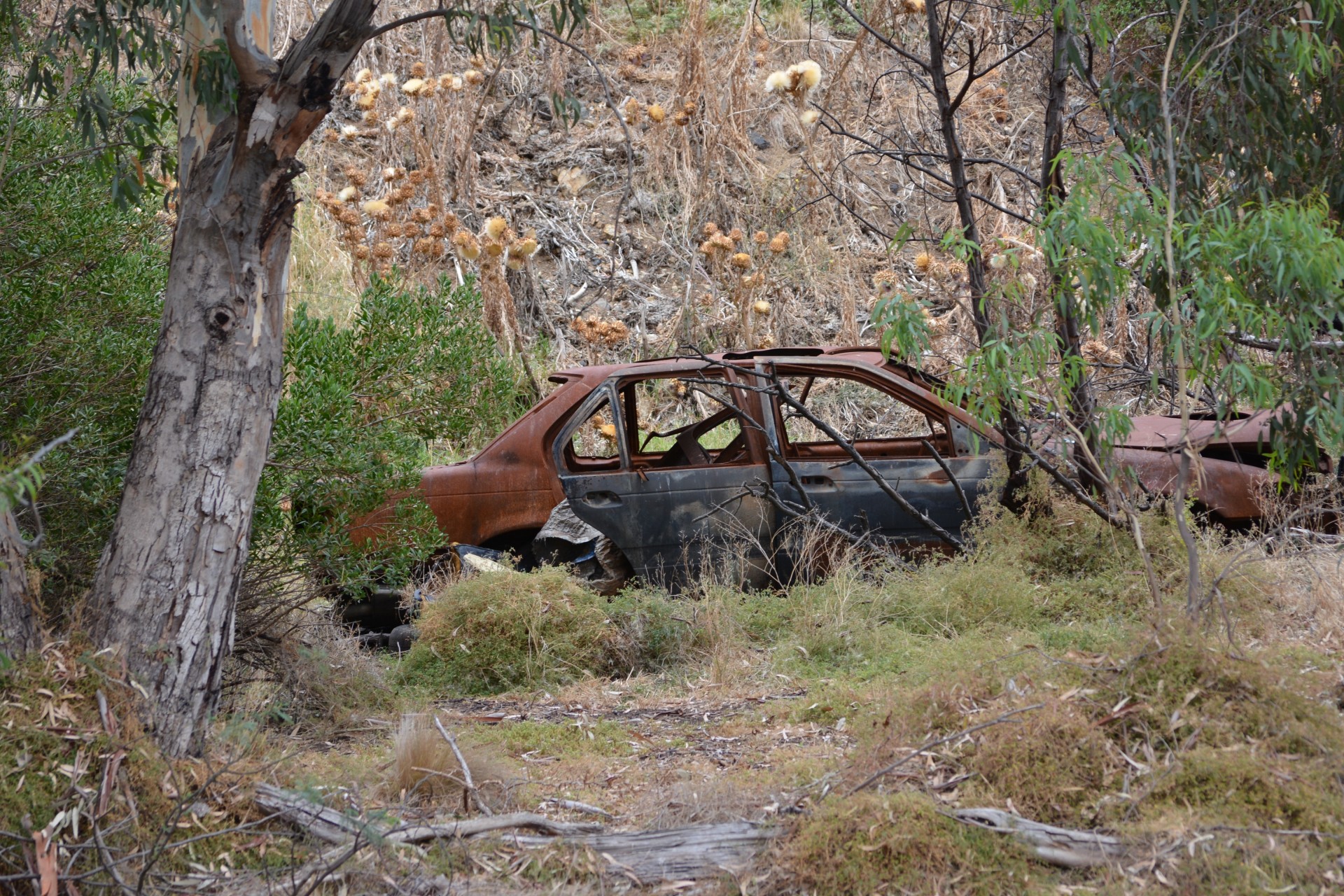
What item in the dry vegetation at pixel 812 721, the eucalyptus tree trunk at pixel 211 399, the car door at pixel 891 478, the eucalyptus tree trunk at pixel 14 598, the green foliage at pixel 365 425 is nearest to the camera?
the dry vegetation at pixel 812 721

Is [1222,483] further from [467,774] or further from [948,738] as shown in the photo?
[467,774]

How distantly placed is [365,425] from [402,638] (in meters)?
1.71

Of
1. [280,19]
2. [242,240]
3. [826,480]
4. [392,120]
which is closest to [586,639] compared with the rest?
[826,480]

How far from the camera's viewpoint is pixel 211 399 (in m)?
4.22

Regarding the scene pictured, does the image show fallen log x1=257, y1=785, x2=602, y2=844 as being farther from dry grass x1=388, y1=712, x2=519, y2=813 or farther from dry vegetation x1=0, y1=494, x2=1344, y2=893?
dry grass x1=388, y1=712, x2=519, y2=813

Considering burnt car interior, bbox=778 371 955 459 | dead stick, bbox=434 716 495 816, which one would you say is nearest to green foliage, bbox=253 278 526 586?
dead stick, bbox=434 716 495 816

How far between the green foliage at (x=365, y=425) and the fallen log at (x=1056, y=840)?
336 cm

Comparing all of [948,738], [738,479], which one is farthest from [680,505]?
[948,738]

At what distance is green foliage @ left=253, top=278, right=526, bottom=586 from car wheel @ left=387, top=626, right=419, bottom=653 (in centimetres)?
102

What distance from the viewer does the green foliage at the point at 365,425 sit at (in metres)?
5.66

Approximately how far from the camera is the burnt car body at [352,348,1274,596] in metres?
7.24

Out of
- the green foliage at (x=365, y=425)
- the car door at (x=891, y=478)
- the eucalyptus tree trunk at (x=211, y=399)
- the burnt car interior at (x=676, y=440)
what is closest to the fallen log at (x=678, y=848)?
the eucalyptus tree trunk at (x=211, y=399)

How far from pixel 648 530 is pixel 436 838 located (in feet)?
12.0

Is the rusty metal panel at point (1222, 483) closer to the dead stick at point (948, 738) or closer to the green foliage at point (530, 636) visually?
the green foliage at point (530, 636)
